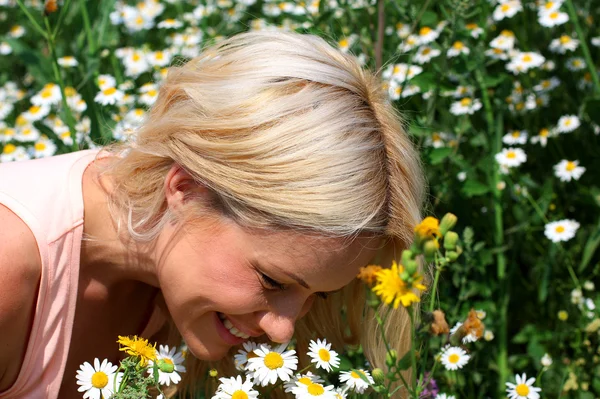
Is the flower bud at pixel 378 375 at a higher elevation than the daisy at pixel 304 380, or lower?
higher

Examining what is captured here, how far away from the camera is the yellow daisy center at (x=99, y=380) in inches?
46.5

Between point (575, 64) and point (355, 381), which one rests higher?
point (575, 64)

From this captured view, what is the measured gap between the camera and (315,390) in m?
1.21

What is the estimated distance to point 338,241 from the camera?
1269 mm

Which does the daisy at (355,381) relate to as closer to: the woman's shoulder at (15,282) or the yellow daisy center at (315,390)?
the yellow daisy center at (315,390)

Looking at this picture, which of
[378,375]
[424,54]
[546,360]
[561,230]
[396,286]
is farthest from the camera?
[424,54]

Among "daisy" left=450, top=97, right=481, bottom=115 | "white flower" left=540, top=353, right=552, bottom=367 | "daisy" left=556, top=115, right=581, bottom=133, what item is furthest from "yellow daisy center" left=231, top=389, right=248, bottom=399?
"daisy" left=556, top=115, right=581, bottom=133

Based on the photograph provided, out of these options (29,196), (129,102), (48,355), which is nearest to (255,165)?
(29,196)

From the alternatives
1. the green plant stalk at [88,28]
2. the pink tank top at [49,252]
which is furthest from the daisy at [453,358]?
the green plant stalk at [88,28]

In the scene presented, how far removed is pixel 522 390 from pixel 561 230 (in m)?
0.61

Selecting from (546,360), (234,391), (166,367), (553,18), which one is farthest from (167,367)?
(553,18)

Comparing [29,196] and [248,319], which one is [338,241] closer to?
[248,319]

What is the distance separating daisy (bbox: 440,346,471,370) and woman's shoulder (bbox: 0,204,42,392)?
0.67 meters

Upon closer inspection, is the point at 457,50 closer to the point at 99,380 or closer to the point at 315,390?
the point at 315,390
